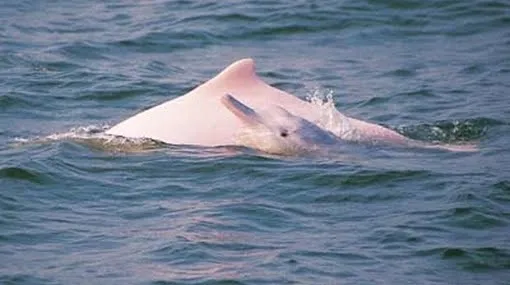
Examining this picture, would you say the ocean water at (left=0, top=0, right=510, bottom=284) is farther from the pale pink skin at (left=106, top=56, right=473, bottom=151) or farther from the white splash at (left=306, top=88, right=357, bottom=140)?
the white splash at (left=306, top=88, right=357, bottom=140)

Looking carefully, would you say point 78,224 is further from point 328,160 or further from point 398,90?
point 398,90

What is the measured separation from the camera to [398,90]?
17047mm

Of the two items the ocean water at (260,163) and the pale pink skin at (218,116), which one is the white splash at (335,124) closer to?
the pale pink skin at (218,116)

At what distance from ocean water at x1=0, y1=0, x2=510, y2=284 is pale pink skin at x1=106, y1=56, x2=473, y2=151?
195 millimetres

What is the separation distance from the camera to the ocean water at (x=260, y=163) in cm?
1048

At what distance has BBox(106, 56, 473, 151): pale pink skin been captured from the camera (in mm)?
13570

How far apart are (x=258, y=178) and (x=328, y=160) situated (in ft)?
2.82

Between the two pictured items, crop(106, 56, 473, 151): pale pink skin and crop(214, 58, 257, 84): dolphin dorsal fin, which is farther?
crop(214, 58, 257, 84): dolphin dorsal fin

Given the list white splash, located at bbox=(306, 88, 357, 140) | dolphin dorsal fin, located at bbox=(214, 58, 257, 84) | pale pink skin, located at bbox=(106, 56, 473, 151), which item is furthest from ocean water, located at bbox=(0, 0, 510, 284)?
dolphin dorsal fin, located at bbox=(214, 58, 257, 84)

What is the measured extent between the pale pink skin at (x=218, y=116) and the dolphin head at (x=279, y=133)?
115mm

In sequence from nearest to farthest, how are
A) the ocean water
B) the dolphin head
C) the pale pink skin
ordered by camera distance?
the ocean water < the dolphin head < the pale pink skin

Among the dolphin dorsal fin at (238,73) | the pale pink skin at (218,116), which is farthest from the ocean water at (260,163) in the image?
the dolphin dorsal fin at (238,73)

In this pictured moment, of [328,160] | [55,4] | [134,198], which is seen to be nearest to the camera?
[134,198]

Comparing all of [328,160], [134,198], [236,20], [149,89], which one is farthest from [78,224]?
[236,20]
